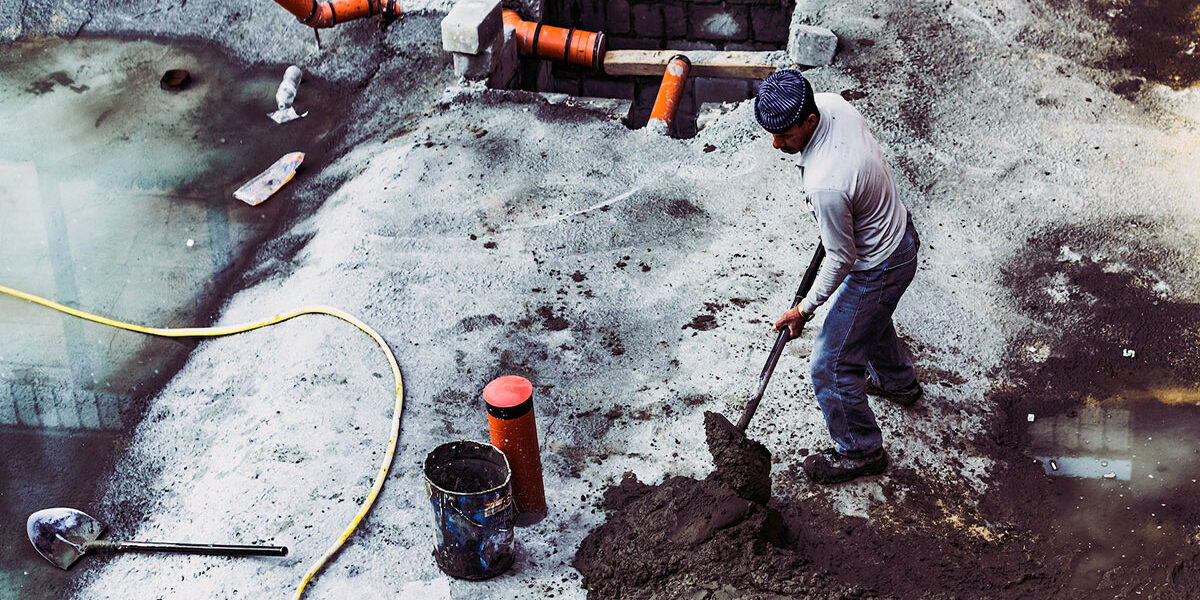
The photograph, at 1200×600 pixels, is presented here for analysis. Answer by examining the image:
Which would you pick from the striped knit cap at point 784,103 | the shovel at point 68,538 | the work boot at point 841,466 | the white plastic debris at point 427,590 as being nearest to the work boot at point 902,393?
the work boot at point 841,466

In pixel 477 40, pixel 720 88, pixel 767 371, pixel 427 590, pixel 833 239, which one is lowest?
pixel 720 88

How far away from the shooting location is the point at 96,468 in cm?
576

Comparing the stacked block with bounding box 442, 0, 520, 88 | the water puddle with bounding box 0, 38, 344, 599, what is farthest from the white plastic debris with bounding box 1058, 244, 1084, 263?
the water puddle with bounding box 0, 38, 344, 599

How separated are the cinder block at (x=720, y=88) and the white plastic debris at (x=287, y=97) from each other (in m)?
4.03

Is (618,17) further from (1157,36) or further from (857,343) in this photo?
(857,343)

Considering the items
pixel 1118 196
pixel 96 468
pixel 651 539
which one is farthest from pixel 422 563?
pixel 1118 196

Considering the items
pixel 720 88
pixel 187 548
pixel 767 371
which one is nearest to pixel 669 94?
pixel 720 88

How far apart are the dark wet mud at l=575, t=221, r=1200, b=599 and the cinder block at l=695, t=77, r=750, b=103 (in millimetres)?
4954

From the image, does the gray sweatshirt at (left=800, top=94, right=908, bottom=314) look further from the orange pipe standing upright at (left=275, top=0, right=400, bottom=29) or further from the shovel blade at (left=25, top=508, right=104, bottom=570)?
the orange pipe standing upright at (left=275, top=0, right=400, bottom=29)

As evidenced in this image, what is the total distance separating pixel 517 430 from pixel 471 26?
4.77 metres

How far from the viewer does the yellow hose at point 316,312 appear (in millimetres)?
4625

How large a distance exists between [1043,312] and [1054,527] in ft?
5.63

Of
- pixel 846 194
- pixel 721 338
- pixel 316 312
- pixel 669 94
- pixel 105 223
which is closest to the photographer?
pixel 846 194

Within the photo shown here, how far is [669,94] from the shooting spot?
8297mm
